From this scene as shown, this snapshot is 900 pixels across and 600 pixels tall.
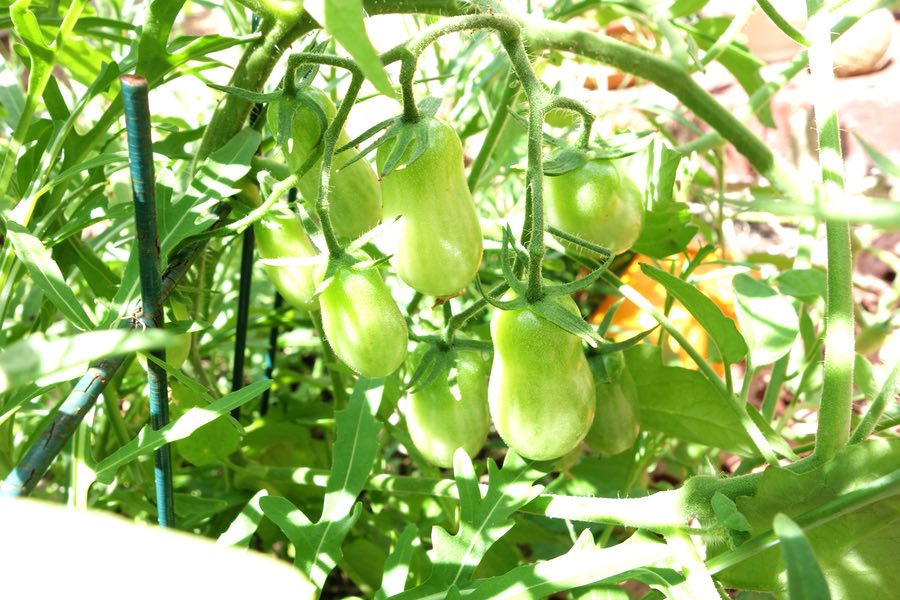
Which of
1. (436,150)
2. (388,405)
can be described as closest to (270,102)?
(436,150)

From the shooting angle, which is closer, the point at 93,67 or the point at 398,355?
the point at 398,355

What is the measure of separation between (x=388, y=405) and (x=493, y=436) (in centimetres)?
55

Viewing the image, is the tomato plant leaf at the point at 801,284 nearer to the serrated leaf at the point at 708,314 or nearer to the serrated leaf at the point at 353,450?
the serrated leaf at the point at 708,314

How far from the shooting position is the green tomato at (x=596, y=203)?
0.61m

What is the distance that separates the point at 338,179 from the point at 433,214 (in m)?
0.10

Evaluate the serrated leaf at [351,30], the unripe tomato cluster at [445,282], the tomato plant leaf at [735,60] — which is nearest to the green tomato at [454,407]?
the unripe tomato cluster at [445,282]

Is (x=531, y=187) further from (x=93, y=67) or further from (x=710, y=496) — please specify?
(x=93, y=67)

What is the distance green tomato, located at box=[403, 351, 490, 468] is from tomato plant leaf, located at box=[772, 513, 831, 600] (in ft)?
1.02

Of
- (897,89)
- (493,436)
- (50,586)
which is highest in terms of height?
(50,586)

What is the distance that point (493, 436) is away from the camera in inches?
51.8

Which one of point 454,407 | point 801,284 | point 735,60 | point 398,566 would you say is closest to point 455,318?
point 454,407

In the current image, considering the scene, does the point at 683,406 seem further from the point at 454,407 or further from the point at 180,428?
the point at 180,428

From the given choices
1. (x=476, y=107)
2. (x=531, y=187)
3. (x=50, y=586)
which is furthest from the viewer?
(x=476, y=107)

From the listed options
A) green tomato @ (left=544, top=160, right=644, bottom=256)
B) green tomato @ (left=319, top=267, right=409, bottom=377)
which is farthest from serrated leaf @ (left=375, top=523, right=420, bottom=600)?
green tomato @ (left=544, top=160, right=644, bottom=256)
